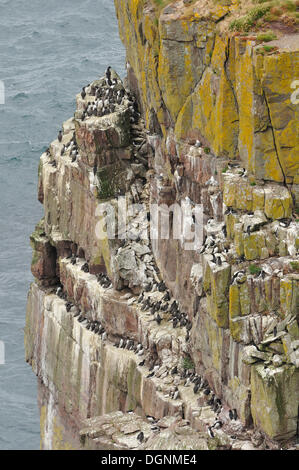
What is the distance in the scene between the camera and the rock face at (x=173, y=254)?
272 ft

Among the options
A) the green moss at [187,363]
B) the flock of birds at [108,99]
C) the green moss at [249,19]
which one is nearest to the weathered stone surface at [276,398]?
the green moss at [187,363]

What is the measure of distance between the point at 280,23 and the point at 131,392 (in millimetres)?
24547

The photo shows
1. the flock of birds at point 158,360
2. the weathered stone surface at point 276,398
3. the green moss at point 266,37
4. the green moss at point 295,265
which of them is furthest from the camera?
the flock of birds at point 158,360

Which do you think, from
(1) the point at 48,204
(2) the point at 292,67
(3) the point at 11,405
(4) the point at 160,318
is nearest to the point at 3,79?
(3) the point at 11,405

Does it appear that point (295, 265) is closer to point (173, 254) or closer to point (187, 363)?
point (187, 363)

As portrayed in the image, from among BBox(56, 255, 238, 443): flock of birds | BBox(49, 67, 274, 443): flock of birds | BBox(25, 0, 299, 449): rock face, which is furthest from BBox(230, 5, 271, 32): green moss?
BBox(56, 255, 238, 443): flock of birds

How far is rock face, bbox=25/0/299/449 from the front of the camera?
8294 cm

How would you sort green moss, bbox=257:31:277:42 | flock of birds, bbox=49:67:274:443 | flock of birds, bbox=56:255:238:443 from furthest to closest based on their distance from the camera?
flock of birds, bbox=56:255:238:443 < flock of birds, bbox=49:67:274:443 < green moss, bbox=257:31:277:42

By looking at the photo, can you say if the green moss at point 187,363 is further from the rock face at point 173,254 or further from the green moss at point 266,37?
the green moss at point 266,37

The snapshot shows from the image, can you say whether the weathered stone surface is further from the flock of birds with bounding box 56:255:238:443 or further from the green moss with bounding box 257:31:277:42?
the green moss with bounding box 257:31:277:42

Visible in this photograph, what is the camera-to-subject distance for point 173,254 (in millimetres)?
96625

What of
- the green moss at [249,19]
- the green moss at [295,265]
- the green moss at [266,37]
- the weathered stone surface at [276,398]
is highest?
the green moss at [249,19]

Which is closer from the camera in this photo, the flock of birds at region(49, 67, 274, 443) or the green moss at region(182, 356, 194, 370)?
the flock of birds at region(49, 67, 274, 443)

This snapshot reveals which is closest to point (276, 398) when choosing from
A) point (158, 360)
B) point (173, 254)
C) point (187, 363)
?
point (187, 363)
